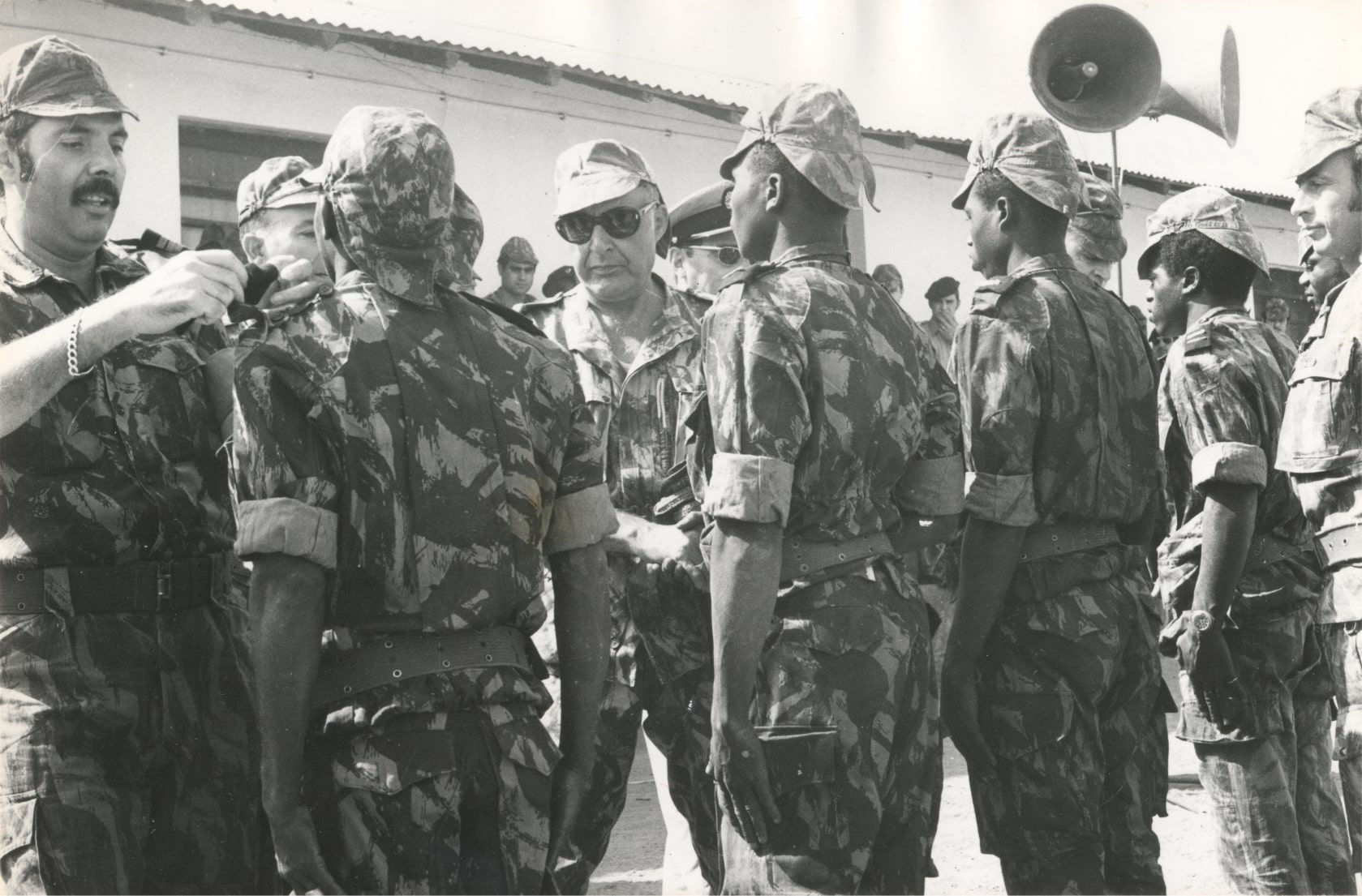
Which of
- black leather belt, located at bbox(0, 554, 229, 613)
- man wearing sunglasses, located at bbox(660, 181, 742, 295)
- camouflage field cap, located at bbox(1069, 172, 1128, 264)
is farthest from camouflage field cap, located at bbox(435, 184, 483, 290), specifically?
camouflage field cap, located at bbox(1069, 172, 1128, 264)

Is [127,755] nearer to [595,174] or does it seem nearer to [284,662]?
[284,662]

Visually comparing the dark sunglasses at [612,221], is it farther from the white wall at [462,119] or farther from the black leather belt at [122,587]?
the white wall at [462,119]

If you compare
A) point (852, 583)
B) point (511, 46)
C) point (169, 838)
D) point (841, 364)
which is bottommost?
point (169, 838)

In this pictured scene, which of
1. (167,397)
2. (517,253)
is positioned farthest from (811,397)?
(517,253)

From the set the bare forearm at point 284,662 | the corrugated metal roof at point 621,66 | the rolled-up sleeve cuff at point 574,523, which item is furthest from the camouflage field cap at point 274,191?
the corrugated metal roof at point 621,66

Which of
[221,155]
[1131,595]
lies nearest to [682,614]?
[1131,595]

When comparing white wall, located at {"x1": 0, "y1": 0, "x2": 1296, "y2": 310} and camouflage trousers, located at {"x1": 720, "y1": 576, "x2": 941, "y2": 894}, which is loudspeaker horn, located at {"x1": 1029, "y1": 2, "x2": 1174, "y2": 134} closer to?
camouflage trousers, located at {"x1": 720, "y1": 576, "x2": 941, "y2": 894}

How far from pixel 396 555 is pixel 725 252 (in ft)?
15.3

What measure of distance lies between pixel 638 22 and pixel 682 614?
2005 mm

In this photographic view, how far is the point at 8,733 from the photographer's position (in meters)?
3.52

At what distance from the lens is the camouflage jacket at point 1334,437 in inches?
154

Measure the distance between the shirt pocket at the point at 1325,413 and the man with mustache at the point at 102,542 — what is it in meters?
2.84

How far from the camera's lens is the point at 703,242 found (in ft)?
23.2

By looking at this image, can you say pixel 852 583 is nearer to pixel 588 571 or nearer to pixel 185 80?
pixel 588 571
